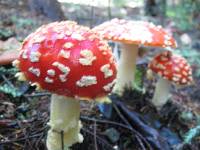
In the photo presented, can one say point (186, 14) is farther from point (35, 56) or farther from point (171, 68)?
point (35, 56)

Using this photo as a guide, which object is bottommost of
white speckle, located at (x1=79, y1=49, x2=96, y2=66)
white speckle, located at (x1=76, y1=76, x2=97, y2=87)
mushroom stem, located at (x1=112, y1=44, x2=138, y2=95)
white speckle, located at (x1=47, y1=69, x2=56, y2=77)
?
mushroom stem, located at (x1=112, y1=44, x2=138, y2=95)

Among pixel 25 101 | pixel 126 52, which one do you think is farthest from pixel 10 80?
pixel 126 52

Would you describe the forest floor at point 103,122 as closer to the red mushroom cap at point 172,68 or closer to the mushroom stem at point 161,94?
the mushroom stem at point 161,94

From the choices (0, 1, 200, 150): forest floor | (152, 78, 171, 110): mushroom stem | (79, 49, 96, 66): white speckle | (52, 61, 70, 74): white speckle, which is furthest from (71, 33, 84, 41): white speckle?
(152, 78, 171, 110): mushroom stem

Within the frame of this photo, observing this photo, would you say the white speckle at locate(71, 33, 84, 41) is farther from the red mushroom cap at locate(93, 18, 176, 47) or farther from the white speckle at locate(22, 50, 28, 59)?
the red mushroom cap at locate(93, 18, 176, 47)

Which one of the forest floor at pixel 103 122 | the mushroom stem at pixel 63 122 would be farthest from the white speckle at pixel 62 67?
the forest floor at pixel 103 122

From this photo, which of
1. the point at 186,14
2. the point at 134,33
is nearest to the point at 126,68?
the point at 134,33

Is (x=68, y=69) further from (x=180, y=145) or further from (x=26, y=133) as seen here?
(x=180, y=145)
